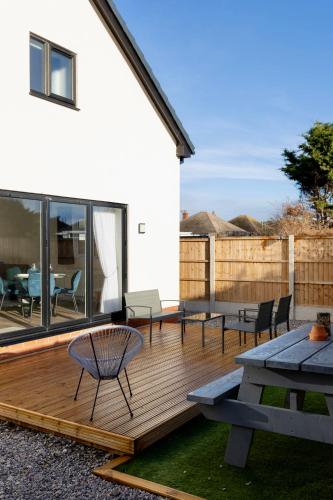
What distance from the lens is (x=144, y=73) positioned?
9609 mm

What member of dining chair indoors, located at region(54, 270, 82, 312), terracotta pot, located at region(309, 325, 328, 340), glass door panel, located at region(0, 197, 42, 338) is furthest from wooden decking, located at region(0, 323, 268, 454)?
terracotta pot, located at region(309, 325, 328, 340)

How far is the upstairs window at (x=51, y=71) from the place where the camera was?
7.43 metres

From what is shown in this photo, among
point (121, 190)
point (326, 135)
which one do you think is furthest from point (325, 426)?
point (326, 135)

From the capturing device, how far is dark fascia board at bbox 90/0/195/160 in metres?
8.75

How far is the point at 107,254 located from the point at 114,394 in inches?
160

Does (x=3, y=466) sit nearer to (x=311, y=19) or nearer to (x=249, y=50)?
(x=311, y=19)

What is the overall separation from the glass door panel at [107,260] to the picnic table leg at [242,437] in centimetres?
507

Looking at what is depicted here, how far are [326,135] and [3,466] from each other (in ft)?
68.4

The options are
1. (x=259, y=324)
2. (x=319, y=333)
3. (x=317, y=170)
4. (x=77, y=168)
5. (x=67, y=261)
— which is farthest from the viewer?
(x=317, y=170)

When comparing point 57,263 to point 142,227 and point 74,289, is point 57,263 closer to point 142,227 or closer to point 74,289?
point 74,289

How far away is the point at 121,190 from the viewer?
9.14 meters

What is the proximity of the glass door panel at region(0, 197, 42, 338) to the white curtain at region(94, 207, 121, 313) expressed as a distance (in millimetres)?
1462

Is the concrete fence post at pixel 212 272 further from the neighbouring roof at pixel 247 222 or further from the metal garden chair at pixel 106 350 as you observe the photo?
the neighbouring roof at pixel 247 222

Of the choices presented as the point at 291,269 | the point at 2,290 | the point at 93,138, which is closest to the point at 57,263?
the point at 2,290
